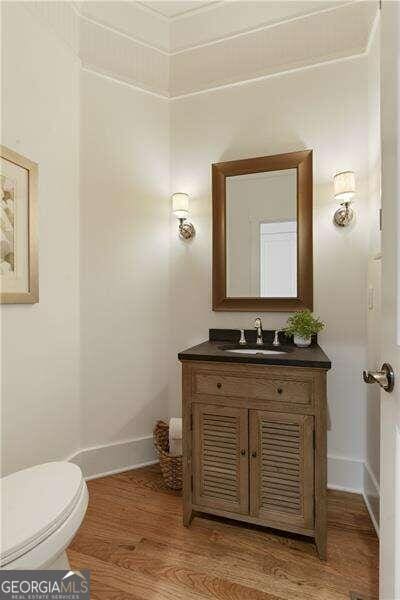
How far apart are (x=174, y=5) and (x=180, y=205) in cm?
133

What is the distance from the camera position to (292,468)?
5.25ft

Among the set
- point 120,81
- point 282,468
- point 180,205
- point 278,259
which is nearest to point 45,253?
point 180,205

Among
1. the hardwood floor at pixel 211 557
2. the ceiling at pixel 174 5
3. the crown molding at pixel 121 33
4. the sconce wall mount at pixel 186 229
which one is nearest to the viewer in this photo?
the hardwood floor at pixel 211 557

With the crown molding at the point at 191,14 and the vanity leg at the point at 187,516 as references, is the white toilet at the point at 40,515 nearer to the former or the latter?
the vanity leg at the point at 187,516

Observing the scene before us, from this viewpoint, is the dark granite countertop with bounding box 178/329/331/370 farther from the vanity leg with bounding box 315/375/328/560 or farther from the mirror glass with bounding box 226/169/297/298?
A: the mirror glass with bounding box 226/169/297/298

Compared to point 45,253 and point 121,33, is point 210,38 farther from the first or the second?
point 45,253

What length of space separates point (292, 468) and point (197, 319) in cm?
118

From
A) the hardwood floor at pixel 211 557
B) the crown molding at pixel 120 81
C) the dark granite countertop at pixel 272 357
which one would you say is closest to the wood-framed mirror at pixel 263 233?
the dark granite countertop at pixel 272 357

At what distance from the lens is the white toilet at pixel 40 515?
996mm

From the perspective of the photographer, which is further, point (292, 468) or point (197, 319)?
point (197, 319)

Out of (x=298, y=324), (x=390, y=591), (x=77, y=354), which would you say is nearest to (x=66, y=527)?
(x=390, y=591)

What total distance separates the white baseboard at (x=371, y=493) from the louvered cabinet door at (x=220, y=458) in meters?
0.67

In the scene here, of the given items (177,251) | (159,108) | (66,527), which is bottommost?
(66,527)

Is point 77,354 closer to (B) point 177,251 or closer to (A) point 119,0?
(B) point 177,251
